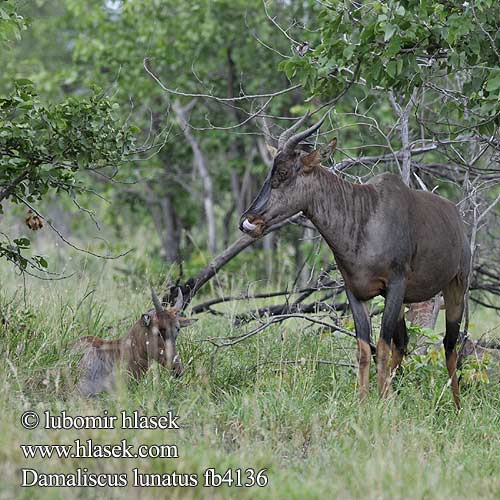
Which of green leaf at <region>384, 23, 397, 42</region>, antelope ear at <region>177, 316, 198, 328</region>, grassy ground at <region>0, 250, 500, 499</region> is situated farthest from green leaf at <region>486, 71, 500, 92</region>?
antelope ear at <region>177, 316, 198, 328</region>

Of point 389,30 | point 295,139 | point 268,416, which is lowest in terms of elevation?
point 268,416

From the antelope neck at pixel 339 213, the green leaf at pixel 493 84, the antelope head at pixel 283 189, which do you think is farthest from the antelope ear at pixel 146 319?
the green leaf at pixel 493 84

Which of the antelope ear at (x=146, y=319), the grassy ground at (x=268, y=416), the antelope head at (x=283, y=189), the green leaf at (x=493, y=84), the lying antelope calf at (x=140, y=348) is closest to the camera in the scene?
the grassy ground at (x=268, y=416)

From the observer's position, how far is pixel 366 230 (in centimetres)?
716

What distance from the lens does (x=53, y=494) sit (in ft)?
15.7

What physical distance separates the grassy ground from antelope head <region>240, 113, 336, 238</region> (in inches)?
49.2

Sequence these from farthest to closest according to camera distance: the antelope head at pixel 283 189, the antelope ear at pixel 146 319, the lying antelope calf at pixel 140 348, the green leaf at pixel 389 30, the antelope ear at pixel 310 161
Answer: the antelope ear at pixel 146 319, the lying antelope calf at pixel 140 348, the antelope ear at pixel 310 161, the antelope head at pixel 283 189, the green leaf at pixel 389 30

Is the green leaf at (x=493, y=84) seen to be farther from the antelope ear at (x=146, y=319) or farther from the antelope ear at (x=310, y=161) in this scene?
the antelope ear at (x=146, y=319)

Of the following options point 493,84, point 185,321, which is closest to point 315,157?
point 493,84

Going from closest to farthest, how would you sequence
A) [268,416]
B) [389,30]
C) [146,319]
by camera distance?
[389,30], [268,416], [146,319]

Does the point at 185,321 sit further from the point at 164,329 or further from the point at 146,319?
the point at 146,319

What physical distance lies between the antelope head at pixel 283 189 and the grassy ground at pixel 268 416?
1250mm

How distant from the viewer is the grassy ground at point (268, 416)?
520 cm

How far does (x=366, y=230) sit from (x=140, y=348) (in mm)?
2128
